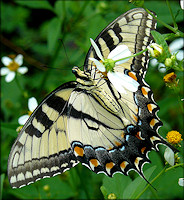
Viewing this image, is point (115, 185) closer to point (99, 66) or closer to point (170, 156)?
point (170, 156)

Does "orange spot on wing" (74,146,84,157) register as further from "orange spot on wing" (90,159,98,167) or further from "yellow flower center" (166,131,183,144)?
"yellow flower center" (166,131,183,144)

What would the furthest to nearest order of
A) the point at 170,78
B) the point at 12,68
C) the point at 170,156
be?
the point at 12,68
the point at 170,78
the point at 170,156

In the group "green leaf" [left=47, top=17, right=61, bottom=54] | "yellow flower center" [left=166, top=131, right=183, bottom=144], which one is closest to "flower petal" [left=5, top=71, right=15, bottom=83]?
"green leaf" [left=47, top=17, right=61, bottom=54]

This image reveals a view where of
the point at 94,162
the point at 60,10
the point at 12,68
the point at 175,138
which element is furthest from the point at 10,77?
the point at 175,138

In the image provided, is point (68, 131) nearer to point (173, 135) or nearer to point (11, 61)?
point (173, 135)

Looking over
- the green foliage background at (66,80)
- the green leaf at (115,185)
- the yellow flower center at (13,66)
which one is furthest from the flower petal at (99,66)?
the yellow flower center at (13,66)
